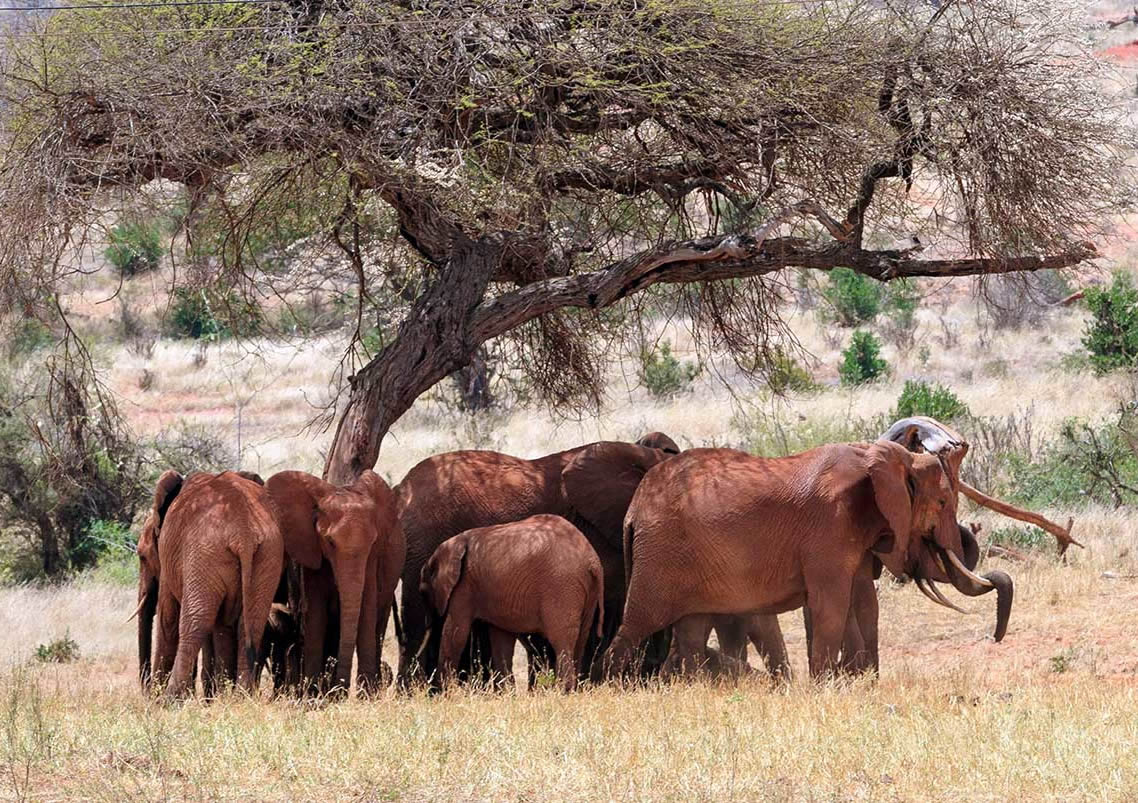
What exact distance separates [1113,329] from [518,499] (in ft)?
69.1

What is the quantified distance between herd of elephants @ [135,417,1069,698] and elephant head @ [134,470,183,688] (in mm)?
13

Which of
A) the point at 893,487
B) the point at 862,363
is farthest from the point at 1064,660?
the point at 862,363

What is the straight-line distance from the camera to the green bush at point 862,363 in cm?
3406

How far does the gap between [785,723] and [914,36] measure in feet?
20.4

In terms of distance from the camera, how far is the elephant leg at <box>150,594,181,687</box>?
36.5ft

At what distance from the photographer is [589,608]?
11.6 meters

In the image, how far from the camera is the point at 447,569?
11.4 meters

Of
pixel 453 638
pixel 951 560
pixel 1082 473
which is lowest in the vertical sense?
pixel 1082 473

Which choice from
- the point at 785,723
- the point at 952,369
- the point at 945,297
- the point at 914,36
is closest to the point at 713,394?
the point at 952,369

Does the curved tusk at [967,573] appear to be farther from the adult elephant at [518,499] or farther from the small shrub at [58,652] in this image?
the small shrub at [58,652]

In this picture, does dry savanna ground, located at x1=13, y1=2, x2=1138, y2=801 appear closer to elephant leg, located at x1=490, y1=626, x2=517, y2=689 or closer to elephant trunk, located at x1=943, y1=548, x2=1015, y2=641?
elephant trunk, located at x1=943, y1=548, x2=1015, y2=641

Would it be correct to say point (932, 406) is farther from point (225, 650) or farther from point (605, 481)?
point (225, 650)

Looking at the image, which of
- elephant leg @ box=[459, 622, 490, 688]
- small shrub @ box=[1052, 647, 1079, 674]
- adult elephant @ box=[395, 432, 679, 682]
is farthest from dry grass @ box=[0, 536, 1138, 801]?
adult elephant @ box=[395, 432, 679, 682]

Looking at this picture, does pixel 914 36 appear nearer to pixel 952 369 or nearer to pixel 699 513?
pixel 699 513
